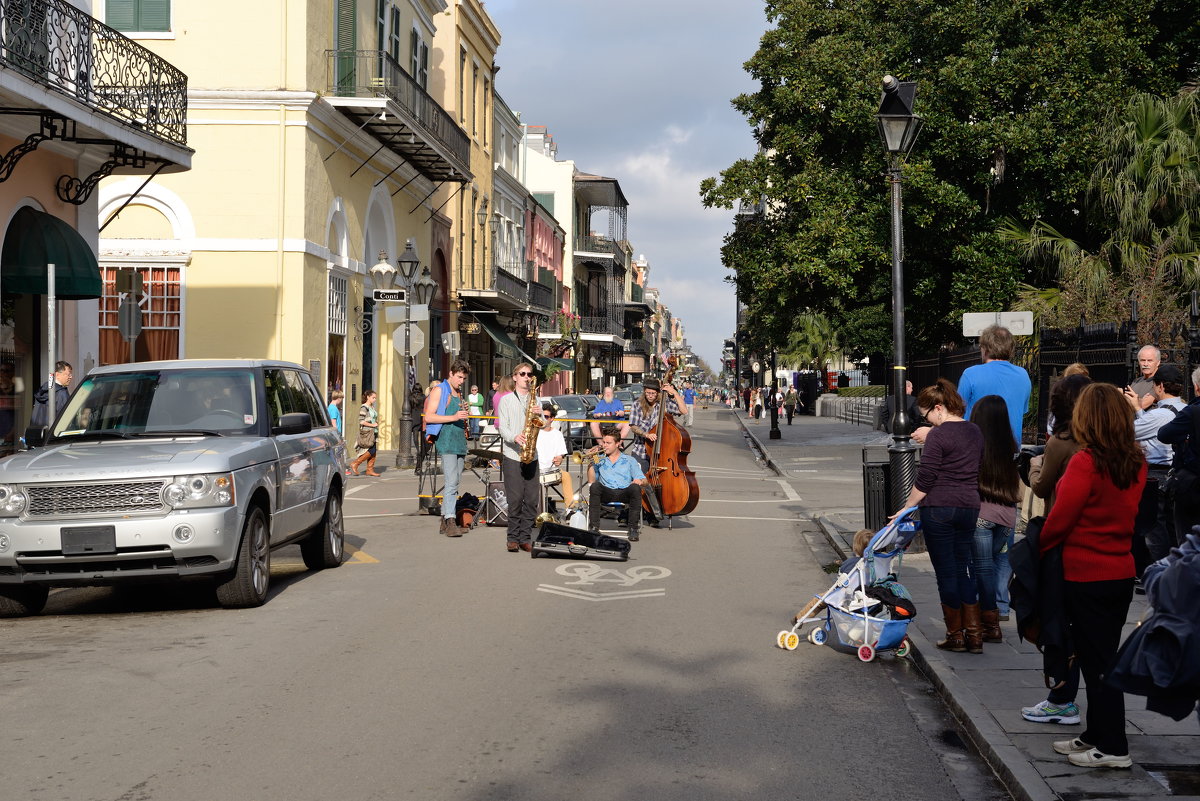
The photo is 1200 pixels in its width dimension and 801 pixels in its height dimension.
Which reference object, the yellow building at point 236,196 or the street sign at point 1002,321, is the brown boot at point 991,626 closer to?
the street sign at point 1002,321

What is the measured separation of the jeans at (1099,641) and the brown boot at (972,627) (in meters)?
2.18

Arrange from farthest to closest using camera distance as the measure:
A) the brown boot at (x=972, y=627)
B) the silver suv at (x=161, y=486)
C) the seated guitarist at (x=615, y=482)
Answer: the seated guitarist at (x=615, y=482) → the silver suv at (x=161, y=486) → the brown boot at (x=972, y=627)

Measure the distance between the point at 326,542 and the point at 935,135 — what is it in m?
21.3

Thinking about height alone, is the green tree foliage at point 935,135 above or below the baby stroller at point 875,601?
above

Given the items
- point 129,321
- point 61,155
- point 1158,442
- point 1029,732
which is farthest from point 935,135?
point 1029,732

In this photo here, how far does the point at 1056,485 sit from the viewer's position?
6.11 m

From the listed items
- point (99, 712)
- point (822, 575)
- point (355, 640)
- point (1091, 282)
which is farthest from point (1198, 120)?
point (99, 712)

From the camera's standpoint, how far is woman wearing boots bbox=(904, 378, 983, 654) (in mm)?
7680

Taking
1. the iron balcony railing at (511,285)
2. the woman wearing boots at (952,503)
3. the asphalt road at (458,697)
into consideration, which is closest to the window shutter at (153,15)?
the asphalt road at (458,697)

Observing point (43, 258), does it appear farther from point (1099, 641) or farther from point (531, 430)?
point (1099, 641)

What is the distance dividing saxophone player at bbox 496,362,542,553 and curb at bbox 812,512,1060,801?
5.21 m

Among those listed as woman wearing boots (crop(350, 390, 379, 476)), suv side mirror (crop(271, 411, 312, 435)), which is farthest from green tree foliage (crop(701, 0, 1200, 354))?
suv side mirror (crop(271, 411, 312, 435))

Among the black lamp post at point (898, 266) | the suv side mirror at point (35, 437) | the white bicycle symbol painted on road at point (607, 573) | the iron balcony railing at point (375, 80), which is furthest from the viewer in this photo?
the iron balcony railing at point (375, 80)

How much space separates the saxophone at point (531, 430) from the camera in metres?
12.6
